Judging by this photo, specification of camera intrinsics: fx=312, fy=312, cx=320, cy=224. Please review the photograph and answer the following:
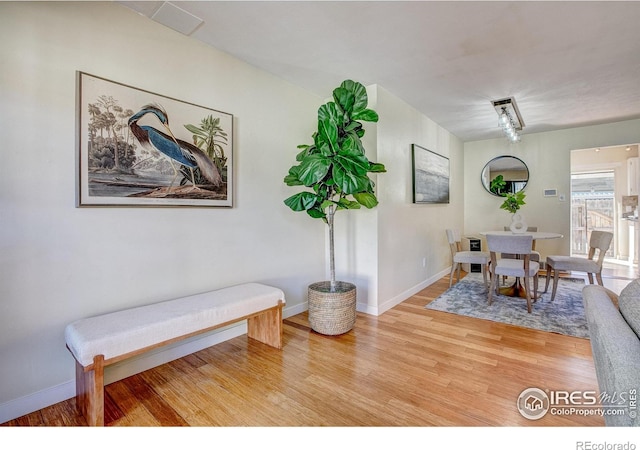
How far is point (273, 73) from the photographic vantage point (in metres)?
2.97

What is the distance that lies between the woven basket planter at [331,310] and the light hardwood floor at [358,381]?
0.29ft

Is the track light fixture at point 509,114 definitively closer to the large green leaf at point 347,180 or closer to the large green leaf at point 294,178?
the large green leaf at point 347,180

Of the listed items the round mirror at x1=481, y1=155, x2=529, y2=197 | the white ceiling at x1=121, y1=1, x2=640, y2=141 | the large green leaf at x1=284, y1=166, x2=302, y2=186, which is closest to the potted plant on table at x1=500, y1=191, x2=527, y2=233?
the white ceiling at x1=121, y1=1, x2=640, y2=141

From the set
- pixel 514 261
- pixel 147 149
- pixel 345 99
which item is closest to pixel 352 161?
pixel 345 99

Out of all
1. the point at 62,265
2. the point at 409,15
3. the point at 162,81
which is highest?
the point at 409,15

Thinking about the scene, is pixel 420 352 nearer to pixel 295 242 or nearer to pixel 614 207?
pixel 295 242

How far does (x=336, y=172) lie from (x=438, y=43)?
4.18 ft

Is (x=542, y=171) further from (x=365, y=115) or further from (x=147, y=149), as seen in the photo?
(x=147, y=149)

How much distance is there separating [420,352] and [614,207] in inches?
263

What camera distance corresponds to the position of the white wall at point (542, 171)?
15.7ft

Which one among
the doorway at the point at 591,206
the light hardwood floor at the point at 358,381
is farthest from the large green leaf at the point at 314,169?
the doorway at the point at 591,206

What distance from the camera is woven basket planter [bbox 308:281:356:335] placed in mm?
2691

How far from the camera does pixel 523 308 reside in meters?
3.40
